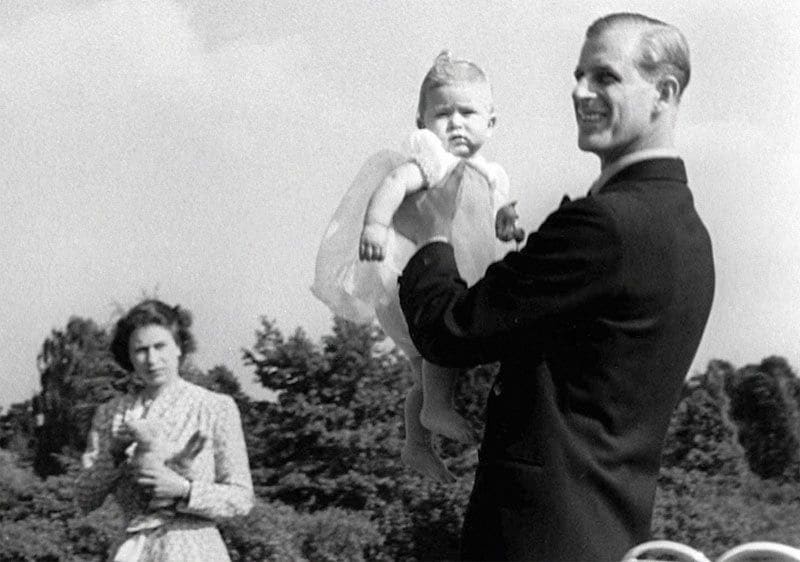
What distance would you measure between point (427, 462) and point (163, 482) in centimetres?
166

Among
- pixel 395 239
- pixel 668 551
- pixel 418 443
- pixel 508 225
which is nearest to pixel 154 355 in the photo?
pixel 418 443

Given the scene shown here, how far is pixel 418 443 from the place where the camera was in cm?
354

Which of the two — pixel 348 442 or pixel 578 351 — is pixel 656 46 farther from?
pixel 348 442

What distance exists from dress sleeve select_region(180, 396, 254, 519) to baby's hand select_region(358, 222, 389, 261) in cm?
199

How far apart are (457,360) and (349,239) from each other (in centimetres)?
104

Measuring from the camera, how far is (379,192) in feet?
10.9

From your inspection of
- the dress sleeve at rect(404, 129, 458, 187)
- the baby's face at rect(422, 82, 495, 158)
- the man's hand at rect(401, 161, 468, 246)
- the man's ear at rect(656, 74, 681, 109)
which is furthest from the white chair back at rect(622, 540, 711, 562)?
Result: the baby's face at rect(422, 82, 495, 158)

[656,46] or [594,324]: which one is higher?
[656,46]

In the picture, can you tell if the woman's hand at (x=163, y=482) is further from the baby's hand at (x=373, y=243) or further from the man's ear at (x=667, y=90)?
the man's ear at (x=667, y=90)

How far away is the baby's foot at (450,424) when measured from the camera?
3320mm

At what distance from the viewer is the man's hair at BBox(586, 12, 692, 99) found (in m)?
2.66

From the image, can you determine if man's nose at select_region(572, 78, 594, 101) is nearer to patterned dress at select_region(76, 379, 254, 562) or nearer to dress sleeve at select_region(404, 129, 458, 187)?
dress sleeve at select_region(404, 129, 458, 187)

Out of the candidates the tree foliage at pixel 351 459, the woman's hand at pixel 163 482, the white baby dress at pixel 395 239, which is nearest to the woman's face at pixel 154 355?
the woman's hand at pixel 163 482

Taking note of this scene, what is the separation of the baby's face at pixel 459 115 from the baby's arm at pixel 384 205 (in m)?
0.26
